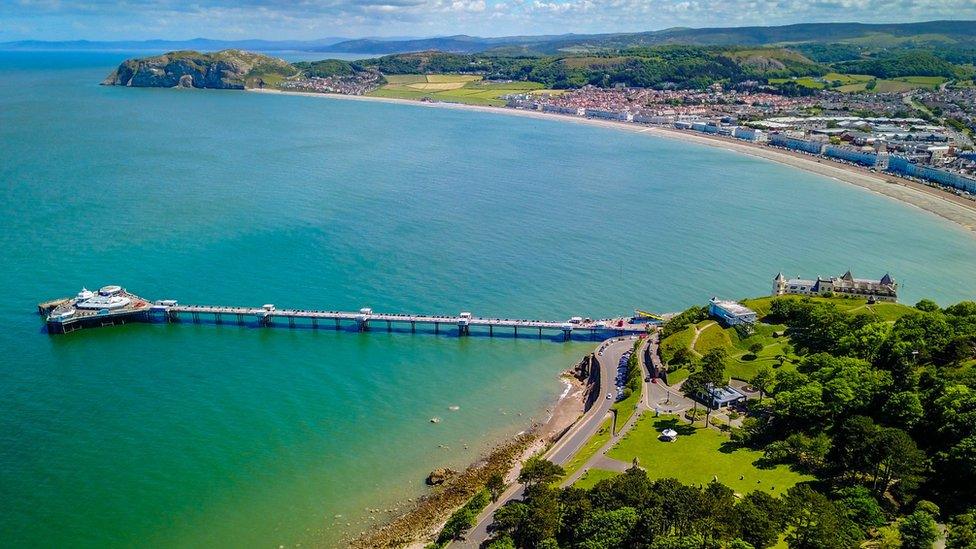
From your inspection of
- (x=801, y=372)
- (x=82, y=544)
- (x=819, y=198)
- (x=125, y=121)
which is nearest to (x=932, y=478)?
(x=801, y=372)

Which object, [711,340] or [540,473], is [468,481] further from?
[711,340]

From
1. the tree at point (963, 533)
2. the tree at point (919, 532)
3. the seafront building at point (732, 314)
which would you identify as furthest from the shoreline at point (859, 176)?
the tree at point (919, 532)

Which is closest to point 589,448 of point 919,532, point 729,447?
point 729,447

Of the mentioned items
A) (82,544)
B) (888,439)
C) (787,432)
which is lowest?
(82,544)

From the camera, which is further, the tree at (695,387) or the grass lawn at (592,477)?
the tree at (695,387)

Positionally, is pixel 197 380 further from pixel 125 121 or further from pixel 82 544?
pixel 125 121

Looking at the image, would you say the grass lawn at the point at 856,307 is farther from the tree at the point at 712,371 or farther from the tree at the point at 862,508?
the tree at the point at 862,508
